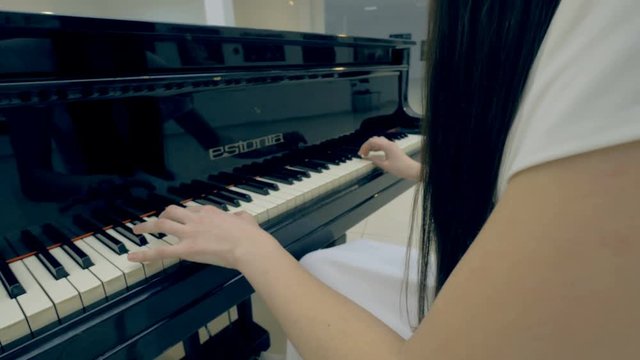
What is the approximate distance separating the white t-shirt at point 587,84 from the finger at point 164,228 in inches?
20.3

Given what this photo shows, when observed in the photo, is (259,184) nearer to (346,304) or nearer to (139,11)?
(346,304)

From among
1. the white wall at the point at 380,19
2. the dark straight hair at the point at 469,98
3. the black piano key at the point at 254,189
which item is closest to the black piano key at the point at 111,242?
the black piano key at the point at 254,189

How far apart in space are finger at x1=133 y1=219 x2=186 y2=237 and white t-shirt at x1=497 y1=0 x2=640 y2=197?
0.52m

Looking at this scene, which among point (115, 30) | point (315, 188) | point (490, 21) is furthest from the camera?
point (315, 188)

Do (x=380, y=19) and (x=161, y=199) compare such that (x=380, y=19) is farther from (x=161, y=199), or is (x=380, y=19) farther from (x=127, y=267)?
(x=127, y=267)

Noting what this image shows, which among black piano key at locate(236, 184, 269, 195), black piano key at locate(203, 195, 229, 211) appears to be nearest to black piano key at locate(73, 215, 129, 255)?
black piano key at locate(203, 195, 229, 211)

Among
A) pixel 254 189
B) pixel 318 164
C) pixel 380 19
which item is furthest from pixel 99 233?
pixel 380 19

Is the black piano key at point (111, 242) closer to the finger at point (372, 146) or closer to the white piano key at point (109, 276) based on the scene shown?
the white piano key at point (109, 276)

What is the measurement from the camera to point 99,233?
696mm

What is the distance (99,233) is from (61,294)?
0.65 ft

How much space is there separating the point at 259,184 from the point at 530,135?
69 cm

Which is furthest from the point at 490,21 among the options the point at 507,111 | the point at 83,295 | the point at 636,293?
the point at 83,295

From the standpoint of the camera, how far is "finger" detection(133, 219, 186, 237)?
0.62 meters

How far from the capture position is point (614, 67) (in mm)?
291
